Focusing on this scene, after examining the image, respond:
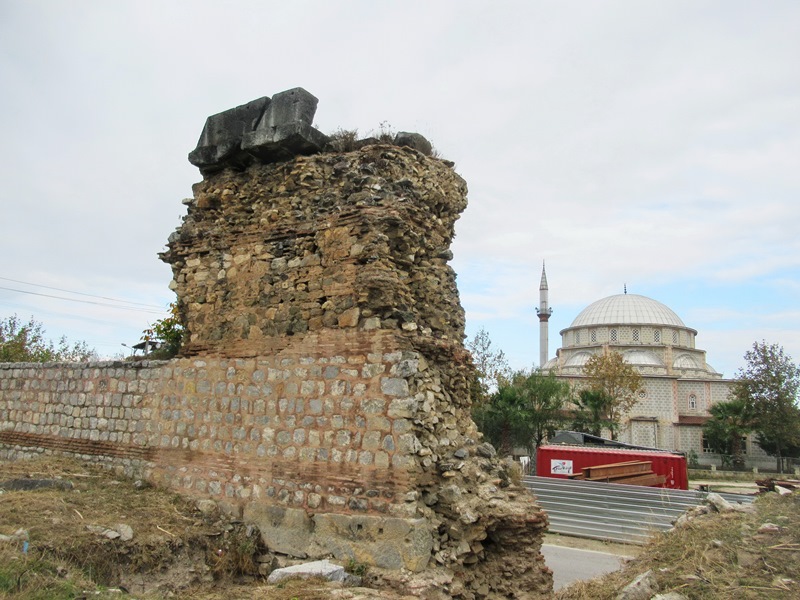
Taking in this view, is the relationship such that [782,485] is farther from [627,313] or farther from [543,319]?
[543,319]

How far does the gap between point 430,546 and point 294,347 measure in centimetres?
232

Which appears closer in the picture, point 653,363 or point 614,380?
point 614,380

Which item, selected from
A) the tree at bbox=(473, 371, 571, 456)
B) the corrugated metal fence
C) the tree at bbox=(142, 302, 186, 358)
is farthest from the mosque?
the tree at bbox=(142, 302, 186, 358)

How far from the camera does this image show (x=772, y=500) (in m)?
5.87

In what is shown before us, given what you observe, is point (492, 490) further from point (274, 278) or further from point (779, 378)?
point (779, 378)

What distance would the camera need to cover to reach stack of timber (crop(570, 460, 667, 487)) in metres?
17.5

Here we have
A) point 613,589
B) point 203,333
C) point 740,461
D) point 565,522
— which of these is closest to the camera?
point 613,589

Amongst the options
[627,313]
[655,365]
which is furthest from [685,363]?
[627,313]

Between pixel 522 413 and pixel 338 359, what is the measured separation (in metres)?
25.5

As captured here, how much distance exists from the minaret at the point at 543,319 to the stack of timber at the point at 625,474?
140ft

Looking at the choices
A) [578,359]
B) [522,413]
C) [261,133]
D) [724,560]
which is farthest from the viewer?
[578,359]

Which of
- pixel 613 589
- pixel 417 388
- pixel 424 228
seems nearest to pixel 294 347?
pixel 417 388

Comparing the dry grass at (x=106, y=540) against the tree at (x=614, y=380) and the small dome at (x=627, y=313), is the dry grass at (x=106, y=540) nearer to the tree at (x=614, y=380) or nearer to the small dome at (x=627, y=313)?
the tree at (x=614, y=380)

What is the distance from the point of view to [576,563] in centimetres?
1132
